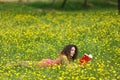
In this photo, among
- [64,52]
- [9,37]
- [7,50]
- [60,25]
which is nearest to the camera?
[64,52]

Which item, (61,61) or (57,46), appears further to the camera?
(57,46)

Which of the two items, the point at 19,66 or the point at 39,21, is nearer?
the point at 19,66

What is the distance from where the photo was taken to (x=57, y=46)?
17.2m

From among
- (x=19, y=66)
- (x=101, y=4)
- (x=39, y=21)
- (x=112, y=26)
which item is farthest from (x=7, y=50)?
(x=101, y=4)

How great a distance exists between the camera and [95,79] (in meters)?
A: 11.1

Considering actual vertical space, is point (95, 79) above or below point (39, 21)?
above

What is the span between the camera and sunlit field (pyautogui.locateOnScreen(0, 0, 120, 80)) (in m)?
11.7

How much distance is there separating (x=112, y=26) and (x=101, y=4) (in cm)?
2453

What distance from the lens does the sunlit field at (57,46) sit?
1173 cm

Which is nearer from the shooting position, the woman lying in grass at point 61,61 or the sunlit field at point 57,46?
the sunlit field at point 57,46

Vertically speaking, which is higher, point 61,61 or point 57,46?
point 61,61

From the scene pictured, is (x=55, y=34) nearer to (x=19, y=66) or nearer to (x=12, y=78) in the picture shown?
(x=19, y=66)

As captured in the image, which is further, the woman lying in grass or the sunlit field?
the woman lying in grass

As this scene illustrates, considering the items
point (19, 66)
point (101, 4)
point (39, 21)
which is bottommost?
point (101, 4)
